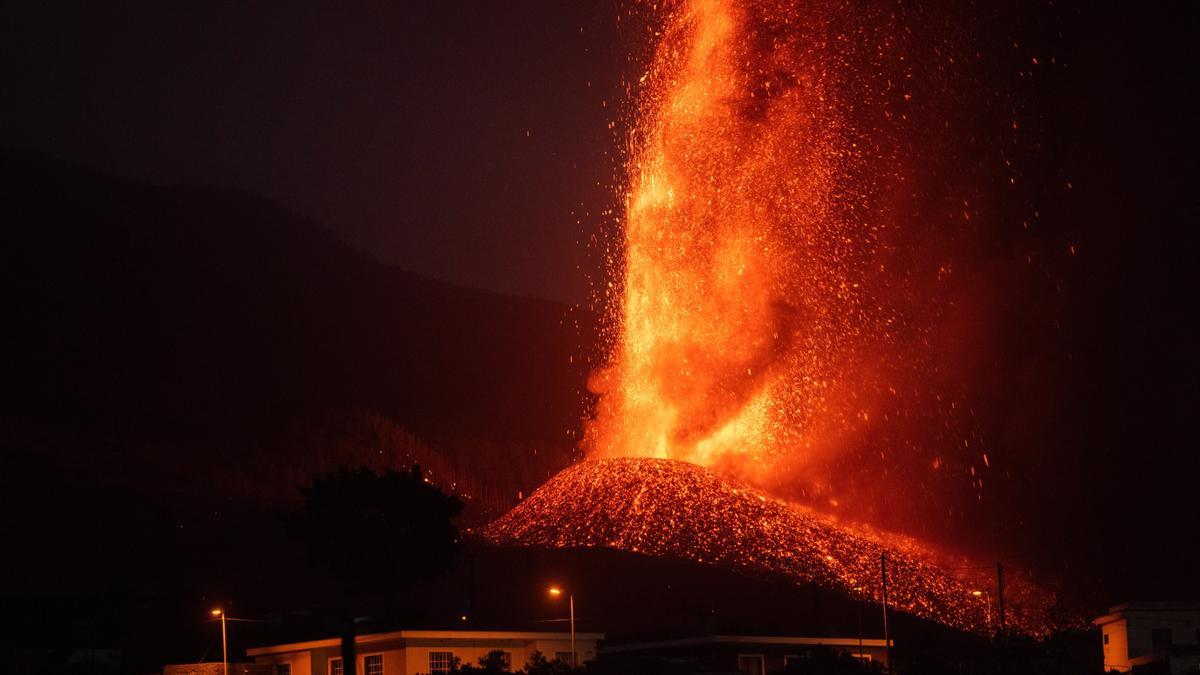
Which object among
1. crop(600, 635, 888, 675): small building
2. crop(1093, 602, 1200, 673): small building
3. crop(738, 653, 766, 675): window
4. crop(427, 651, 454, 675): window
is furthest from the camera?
crop(738, 653, 766, 675): window

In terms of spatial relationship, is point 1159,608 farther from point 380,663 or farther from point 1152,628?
point 380,663

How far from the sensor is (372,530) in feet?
222

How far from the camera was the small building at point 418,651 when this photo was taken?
61.3 meters

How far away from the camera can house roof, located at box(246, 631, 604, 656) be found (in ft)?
201

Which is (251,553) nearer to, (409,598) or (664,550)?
(409,598)

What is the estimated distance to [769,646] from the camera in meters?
73.6

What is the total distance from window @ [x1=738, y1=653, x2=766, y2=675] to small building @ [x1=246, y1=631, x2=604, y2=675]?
28.6ft

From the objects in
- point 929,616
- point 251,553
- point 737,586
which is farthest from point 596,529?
point 251,553

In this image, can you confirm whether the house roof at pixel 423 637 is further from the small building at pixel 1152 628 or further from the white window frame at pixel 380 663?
the small building at pixel 1152 628

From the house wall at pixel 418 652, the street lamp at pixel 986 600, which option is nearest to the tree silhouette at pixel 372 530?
the house wall at pixel 418 652

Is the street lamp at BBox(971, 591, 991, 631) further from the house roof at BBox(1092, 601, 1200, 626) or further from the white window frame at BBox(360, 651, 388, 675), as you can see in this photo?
the white window frame at BBox(360, 651, 388, 675)

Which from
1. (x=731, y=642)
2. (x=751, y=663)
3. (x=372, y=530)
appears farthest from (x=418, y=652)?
(x=751, y=663)

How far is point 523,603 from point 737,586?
16.3 m

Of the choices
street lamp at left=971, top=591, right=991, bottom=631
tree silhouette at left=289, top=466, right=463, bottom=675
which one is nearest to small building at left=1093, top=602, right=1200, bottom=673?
tree silhouette at left=289, top=466, right=463, bottom=675
